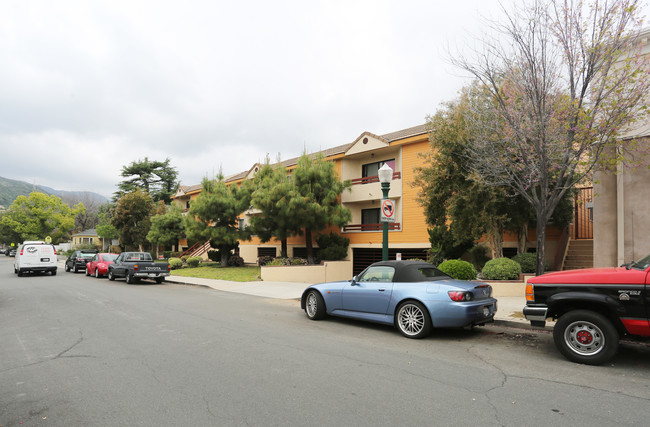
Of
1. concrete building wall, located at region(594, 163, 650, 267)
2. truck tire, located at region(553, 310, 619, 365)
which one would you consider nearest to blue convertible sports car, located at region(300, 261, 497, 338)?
truck tire, located at region(553, 310, 619, 365)

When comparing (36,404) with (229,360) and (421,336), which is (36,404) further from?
(421,336)

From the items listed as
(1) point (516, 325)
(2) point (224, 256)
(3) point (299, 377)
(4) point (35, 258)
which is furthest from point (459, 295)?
(4) point (35, 258)

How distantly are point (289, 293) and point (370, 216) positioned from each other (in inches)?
458

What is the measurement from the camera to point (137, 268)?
18.3 m

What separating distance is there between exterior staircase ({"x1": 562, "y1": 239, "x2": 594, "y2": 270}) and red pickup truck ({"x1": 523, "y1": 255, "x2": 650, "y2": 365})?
9756 millimetres

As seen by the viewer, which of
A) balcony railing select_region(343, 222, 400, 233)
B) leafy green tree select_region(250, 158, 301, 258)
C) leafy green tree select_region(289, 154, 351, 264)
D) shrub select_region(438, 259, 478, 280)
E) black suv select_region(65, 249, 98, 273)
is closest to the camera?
shrub select_region(438, 259, 478, 280)

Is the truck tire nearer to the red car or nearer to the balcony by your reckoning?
the balcony

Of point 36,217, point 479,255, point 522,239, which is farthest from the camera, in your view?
point 36,217

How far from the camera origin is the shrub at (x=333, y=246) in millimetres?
23406

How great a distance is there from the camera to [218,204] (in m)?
27.4

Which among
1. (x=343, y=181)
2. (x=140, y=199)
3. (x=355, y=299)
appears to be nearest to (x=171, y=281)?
(x=343, y=181)

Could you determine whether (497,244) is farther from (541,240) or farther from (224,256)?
(224,256)

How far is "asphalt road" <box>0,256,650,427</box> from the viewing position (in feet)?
12.5

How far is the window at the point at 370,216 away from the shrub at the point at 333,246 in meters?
2.07
